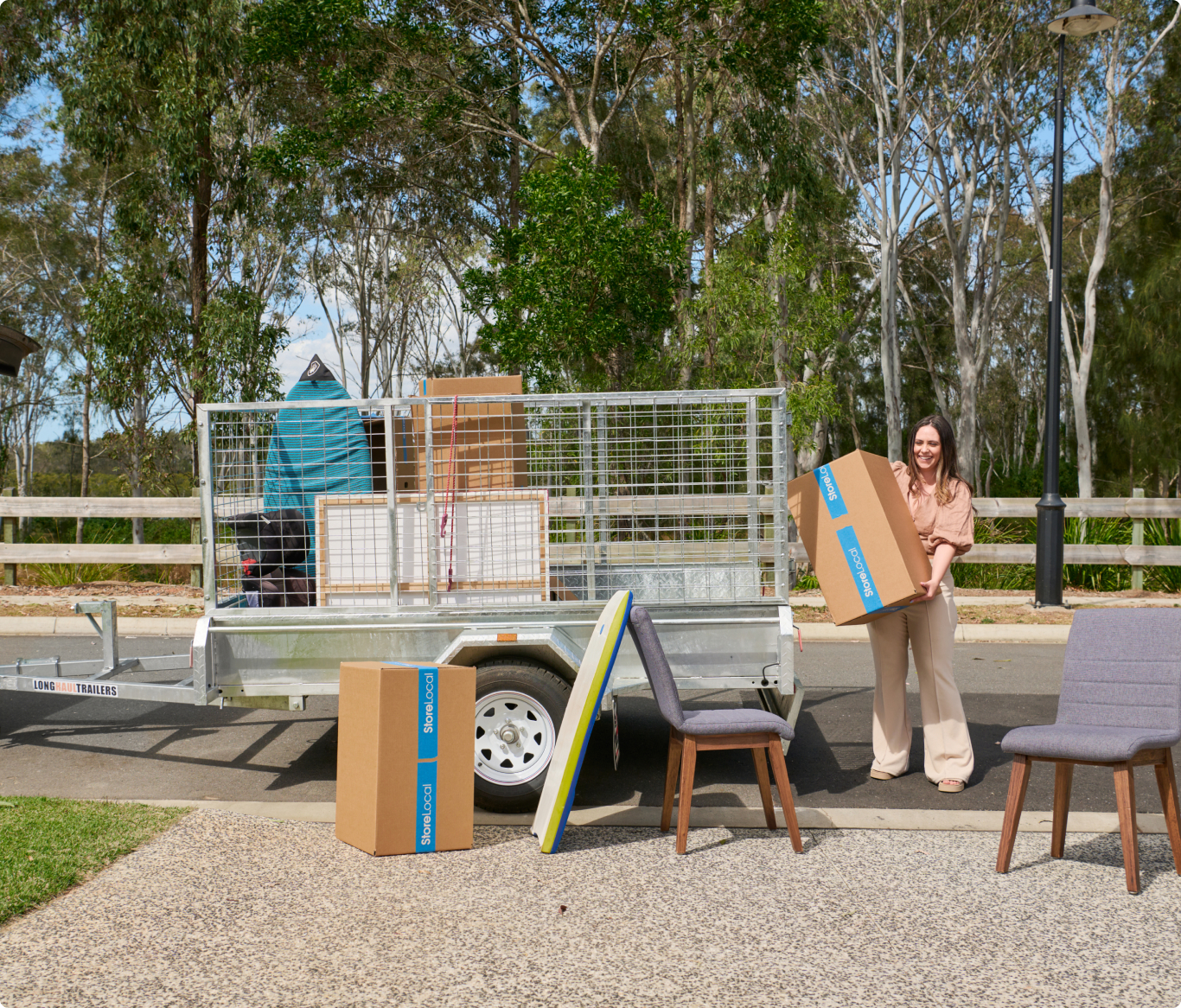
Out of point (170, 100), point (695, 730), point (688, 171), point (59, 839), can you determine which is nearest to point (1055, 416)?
point (695, 730)

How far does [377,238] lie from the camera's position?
3269 centimetres

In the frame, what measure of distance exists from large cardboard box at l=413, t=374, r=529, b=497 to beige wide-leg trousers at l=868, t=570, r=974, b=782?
2265 millimetres

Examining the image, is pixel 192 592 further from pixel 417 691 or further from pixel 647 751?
pixel 417 691

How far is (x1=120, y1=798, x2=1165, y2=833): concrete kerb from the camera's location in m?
4.86

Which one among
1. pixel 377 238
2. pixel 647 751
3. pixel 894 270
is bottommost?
pixel 647 751

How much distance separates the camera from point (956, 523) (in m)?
5.46

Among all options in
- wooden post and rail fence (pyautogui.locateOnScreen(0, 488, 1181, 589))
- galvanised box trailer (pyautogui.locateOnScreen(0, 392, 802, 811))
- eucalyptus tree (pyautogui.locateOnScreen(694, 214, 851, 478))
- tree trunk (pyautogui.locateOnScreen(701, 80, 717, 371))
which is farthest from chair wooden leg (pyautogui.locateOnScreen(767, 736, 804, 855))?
tree trunk (pyautogui.locateOnScreen(701, 80, 717, 371))

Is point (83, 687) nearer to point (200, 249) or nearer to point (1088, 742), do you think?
point (1088, 742)

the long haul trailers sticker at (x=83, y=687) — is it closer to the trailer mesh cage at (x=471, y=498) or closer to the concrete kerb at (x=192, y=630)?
the trailer mesh cage at (x=471, y=498)

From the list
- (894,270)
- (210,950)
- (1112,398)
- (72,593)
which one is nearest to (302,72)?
(72,593)

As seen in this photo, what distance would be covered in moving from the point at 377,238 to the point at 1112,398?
28411 mm

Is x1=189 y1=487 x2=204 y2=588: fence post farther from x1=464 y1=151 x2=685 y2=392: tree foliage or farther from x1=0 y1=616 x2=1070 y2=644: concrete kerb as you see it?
x1=464 y1=151 x2=685 y2=392: tree foliage

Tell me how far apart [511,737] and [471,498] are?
1.26 metres

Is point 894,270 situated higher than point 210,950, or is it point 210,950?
point 894,270
